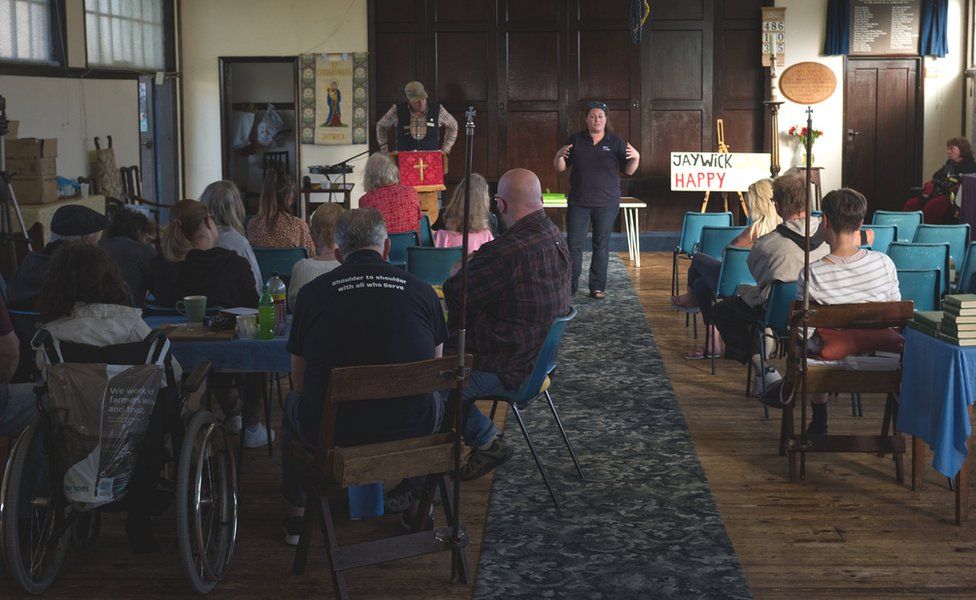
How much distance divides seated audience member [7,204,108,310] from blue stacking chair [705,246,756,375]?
330 centimetres

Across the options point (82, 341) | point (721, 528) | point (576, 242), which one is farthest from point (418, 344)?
point (576, 242)

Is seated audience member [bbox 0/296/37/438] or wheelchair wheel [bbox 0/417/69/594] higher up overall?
seated audience member [bbox 0/296/37/438]

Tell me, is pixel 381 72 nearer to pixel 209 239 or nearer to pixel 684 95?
pixel 684 95

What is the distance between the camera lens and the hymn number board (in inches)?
524

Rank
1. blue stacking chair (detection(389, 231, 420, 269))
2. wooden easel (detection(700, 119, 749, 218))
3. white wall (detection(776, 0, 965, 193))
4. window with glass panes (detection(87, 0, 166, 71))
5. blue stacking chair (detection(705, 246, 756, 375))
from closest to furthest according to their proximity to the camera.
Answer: blue stacking chair (detection(705, 246, 756, 375)) → blue stacking chair (detection(389, 231, 420, 269)) → window with glass panes (detection(87, 0, 166, 71)) → wooden easel (detection(700, 119, 749, 218)) → white wall (detection(776, 0, 965, 193))

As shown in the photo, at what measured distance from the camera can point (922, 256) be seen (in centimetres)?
672

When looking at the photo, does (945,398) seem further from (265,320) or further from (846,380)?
(265,320)

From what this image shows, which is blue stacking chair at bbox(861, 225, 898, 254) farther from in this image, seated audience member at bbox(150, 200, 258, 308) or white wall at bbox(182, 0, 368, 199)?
white wall at bbox(182, 0, 368, 199)

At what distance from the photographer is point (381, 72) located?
13859mm

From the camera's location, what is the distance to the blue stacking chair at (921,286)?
5.73 meters

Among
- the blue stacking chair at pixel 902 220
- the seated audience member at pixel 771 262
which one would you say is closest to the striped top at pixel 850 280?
the seated audience member at pixel 771 262

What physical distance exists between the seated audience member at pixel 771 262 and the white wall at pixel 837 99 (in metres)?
7.88

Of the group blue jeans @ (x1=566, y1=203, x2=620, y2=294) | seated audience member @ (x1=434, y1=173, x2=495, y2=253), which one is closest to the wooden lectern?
blue jeans @ (x1=566, y1=203, x2=620, y2=294)

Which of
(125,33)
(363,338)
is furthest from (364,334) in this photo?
(125,33)
